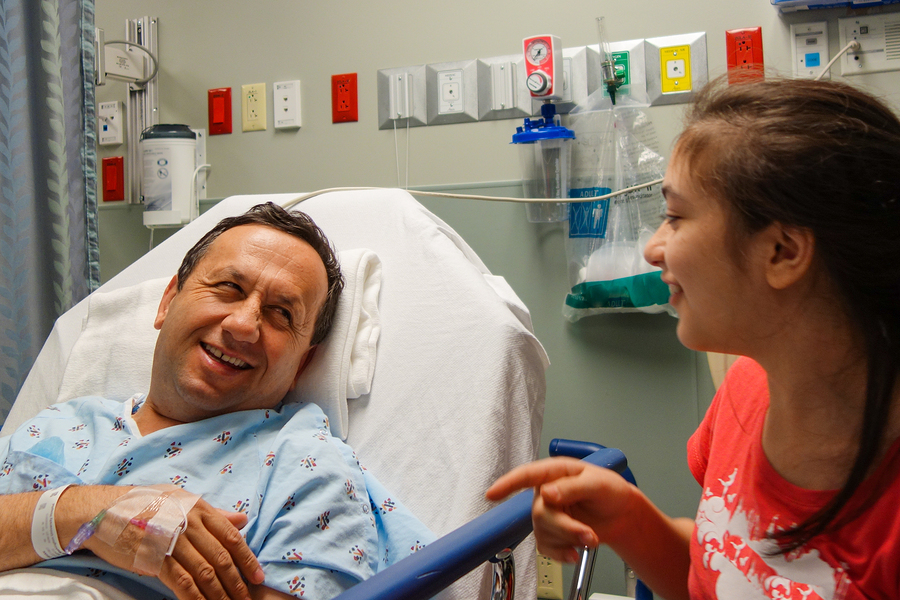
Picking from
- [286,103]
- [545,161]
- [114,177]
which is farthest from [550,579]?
[114,177]

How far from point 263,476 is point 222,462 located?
115 millimetres

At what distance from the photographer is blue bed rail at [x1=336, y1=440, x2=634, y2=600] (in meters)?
0.69

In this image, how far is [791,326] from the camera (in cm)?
73

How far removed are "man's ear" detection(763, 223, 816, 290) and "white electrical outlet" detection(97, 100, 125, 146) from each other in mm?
2519

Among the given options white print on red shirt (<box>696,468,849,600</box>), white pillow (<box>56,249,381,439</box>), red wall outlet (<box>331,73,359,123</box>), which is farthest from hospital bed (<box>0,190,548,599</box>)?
red wall outlet (<box>331,73,359,123</box>)

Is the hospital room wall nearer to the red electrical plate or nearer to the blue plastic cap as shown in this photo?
the red electrical plate

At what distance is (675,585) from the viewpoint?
920 millimetres

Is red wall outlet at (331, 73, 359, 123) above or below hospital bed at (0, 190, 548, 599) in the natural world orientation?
above

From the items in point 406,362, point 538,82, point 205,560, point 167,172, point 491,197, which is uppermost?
point 538,82

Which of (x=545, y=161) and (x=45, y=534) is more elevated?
(x=545, y=161)

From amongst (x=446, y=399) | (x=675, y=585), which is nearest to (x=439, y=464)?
(x=446, y=399)

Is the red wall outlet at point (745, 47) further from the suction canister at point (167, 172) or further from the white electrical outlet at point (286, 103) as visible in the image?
the suction canister at point (167, 172)

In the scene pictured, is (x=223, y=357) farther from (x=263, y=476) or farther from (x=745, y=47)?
(x=745, y=47)

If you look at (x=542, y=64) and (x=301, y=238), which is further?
(x=542, y=64)
